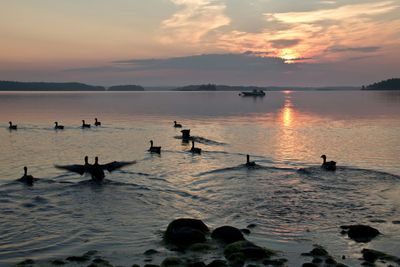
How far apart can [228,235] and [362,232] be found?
6.10 m

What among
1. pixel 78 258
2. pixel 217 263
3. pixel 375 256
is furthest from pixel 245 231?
pixel 78 258

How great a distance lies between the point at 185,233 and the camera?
18156 mm

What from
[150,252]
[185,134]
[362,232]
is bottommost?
[150,252]

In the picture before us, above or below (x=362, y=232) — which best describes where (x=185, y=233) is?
above

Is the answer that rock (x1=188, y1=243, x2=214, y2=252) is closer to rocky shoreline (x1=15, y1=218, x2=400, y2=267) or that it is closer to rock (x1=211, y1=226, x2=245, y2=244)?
rocky shoreline (x1=15, y1=218, x2=400, y2=267)

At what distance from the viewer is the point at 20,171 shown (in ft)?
108

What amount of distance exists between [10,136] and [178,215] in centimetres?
4039

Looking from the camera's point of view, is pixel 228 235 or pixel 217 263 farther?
pixel 228 235

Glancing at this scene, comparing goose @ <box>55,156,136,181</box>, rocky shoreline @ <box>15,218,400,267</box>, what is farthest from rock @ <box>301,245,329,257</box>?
goose @ <box>55,156,136,181</box>

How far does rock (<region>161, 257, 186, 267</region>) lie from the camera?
1535cm

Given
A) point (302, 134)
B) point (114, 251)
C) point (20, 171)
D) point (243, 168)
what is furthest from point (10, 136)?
point (114, 251)

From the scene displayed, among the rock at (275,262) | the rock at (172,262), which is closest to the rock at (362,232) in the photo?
the rock at (275,262)

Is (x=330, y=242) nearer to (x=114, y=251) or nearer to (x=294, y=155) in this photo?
(x=114, y=251)

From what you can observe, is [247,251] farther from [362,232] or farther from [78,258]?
[78,258]
